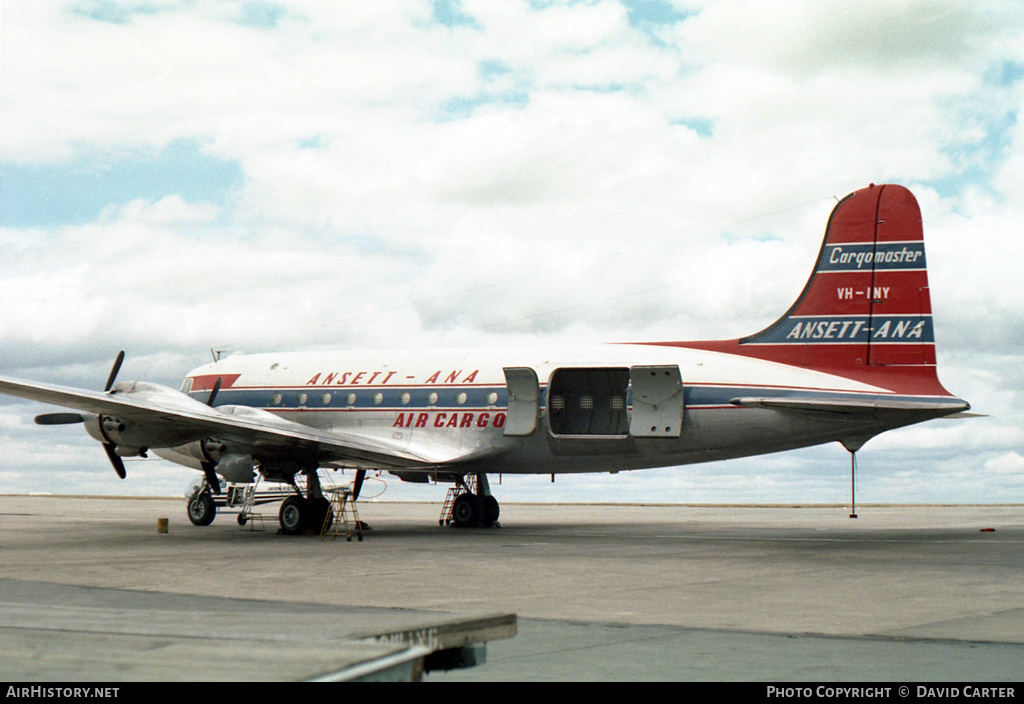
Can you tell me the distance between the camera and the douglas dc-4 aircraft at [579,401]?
20703mm

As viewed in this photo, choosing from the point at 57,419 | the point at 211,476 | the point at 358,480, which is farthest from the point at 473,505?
the point at 57,419

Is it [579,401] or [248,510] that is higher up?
[579,401]

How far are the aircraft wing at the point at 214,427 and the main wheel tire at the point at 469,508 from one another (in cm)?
241

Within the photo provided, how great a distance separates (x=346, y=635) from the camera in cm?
388

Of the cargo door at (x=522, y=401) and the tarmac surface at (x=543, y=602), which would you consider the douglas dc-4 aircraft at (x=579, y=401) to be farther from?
the tarmac surface at (x=543, y=602)

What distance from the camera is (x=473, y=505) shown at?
2630 cm

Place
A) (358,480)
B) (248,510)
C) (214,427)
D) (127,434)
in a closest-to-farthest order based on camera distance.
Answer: (214,427) < (127,434) < (358,480) < (248,510)

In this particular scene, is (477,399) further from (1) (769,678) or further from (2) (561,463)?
(1) (769,678)

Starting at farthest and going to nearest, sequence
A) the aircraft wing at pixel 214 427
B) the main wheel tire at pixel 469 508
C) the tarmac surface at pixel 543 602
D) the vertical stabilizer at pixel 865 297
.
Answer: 1. the main wheel tire at pixel 469 508
2. the aircraft wing at pixel 214 427
3. the vertical stabilizer at pixel 865 297
4. the tarmac surface at pixel 543 602

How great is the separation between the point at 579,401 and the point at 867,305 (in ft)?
24.0

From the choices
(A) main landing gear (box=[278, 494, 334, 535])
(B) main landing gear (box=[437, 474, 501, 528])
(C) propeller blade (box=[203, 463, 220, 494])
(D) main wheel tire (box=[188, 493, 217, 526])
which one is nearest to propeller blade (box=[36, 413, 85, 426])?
(C) propeller blade (box=[203, 463, 220, 494])

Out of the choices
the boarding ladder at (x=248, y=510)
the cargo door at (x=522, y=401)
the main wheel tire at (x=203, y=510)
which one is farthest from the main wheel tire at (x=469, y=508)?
the main wheel tire at (x=203, y=510)

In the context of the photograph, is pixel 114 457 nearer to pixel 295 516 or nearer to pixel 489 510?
pixel 295 516
